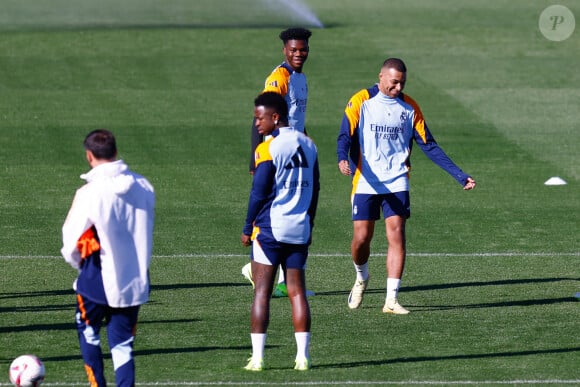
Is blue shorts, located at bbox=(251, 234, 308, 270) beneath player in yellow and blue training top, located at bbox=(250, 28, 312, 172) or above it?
beneath

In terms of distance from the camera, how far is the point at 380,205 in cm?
1302

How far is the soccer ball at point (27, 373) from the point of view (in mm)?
9383

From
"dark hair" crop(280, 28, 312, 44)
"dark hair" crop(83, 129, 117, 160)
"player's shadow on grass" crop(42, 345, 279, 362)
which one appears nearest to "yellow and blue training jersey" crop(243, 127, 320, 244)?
"player's shadow on grass" crop(42, 345, 279, 362)

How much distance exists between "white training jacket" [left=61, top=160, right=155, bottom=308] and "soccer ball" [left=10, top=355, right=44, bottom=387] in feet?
2.58

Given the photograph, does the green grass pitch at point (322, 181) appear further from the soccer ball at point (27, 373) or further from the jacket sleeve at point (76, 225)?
the jacket sleeve at point (76, 225)

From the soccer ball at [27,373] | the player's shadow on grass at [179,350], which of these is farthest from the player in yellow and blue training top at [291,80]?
the soccer ball at [27,373]

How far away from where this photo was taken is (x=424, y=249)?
16.4 metres

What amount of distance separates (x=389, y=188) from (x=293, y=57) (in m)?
1.71

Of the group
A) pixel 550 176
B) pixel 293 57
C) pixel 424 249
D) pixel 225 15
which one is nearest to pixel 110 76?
pixel 225 15

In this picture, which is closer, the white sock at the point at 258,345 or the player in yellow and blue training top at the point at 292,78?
the white sock at the point at 258,345

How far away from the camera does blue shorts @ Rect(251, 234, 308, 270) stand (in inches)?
414

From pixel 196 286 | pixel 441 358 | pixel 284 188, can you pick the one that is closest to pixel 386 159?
pixel 441 358

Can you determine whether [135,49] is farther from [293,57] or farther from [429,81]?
[293,57]

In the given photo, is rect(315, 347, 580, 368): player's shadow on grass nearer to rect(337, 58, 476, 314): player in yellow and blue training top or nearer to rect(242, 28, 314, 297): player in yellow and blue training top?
rect(337, 58, 476, 314): player in yellow and blue training top
